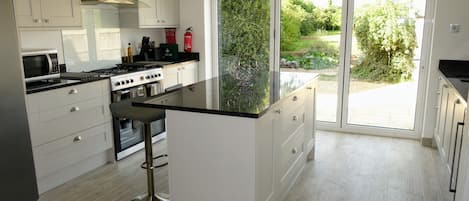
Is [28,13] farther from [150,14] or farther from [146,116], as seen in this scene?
[150,14]

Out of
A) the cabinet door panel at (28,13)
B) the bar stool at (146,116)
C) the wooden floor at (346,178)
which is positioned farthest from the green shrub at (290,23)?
the cabinet door panel at (28,13)

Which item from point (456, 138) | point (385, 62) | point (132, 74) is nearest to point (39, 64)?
point (132, 74)

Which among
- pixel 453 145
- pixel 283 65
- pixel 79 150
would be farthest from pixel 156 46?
pixel 453 145

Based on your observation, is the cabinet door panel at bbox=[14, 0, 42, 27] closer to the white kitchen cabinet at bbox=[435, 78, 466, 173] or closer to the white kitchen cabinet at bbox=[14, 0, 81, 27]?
the white kitchen cabinet at bbox=[14, 0, 81, 27]

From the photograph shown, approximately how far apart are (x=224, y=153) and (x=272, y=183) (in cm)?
52

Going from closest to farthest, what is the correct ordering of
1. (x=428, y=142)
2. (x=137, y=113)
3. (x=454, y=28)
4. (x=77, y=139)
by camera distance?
1. (x=137, y=113)
2. (x=77, y=139)
3. (x=454, y=28)
4. (x=428, y=142)

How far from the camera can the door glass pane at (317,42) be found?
16.6 feet

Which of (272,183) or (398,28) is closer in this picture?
(272,183)

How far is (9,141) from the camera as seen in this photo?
2771 millimetres

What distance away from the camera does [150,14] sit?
4883mm

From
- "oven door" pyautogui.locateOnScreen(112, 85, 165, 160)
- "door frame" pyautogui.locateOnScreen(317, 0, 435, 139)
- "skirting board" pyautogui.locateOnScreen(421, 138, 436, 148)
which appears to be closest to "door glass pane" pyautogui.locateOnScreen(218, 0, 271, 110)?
"door frame" pyautogui.locateOnScreen(317, 0, 435, 139)

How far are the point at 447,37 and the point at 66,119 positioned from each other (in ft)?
13.1

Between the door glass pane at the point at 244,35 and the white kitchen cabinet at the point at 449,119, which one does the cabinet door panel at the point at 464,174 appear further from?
the door glass pane at the point at 244,35

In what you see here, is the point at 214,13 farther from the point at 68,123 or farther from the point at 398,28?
the point at 68,123
